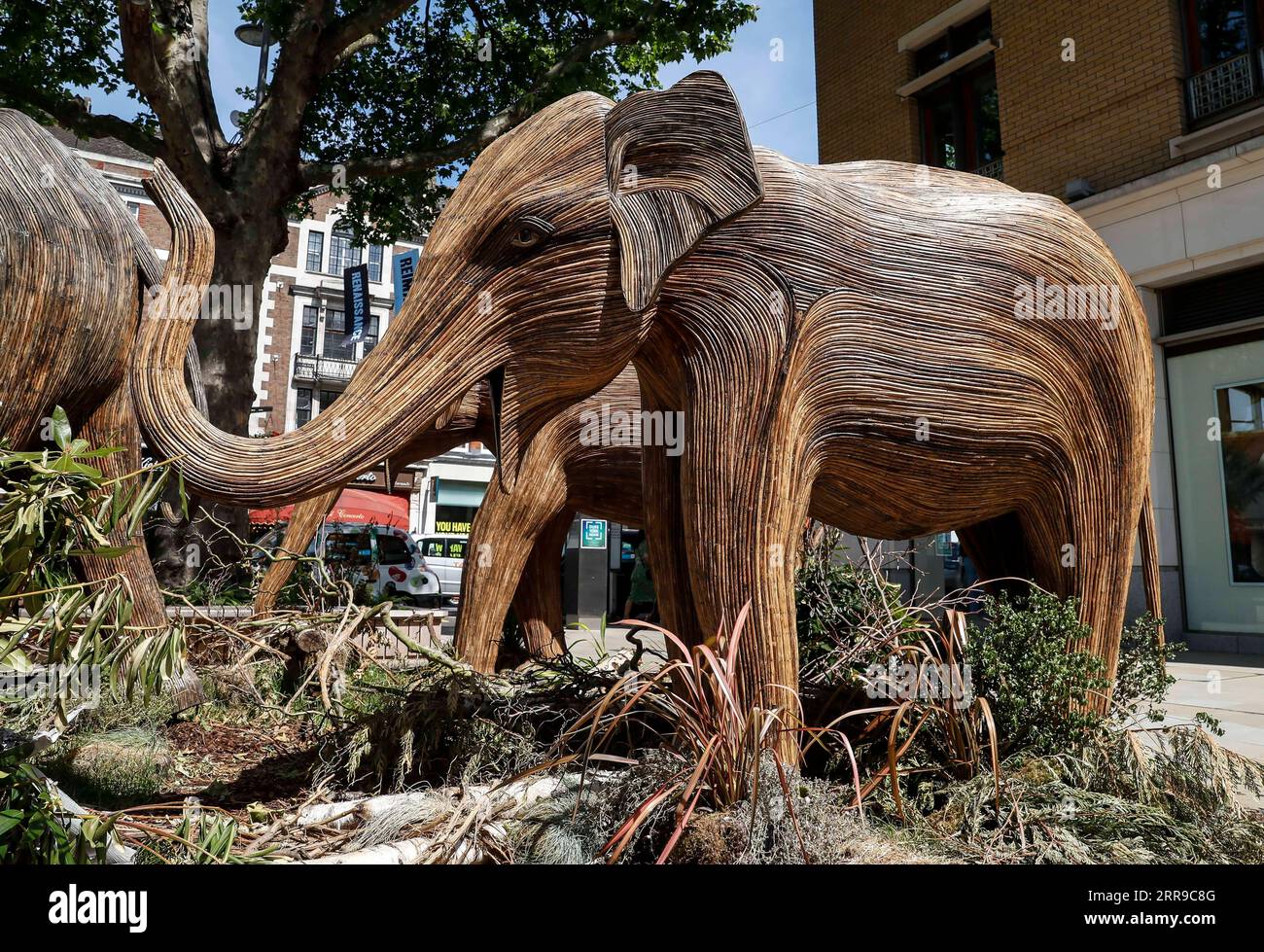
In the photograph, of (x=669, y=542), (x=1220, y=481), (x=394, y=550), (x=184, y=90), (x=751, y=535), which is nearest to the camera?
(x=751, y=535)

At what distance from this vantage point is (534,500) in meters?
4.66

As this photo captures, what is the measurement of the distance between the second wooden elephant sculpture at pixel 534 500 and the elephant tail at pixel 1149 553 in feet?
7.77

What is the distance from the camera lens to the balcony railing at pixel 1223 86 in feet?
31.0

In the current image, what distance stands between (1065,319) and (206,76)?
8.91 metres

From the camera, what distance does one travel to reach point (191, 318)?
7.61 feet

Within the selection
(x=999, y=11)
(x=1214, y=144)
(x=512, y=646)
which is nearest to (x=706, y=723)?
(x=512, y=646)

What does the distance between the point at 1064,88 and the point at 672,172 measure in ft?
35.6

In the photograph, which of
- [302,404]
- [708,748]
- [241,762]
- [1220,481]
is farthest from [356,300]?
[708,748]

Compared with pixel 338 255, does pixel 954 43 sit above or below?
below

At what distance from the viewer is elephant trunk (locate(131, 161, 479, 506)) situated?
7.41 feet

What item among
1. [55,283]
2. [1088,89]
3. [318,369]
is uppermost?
[318,369]

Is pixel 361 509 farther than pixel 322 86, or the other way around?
pixel 361 509

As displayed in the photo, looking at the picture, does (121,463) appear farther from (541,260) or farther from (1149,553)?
(1149,553)

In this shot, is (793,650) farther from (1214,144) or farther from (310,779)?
(1214,144)
